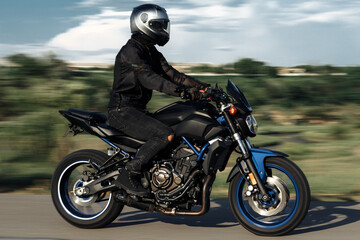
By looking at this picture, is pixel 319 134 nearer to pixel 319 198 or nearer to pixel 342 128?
pixel 342 128

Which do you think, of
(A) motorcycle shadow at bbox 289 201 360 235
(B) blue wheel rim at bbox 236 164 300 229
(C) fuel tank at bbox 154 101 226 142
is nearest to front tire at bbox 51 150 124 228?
(C) fuel tank at bbox 154 101 226 142

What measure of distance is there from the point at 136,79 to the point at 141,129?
48cm

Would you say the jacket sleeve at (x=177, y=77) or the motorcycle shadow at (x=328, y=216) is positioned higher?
the jacket sleeve at (x=177, y=77)

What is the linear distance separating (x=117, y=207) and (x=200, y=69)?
3456 cm

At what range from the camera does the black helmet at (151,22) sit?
227 inches

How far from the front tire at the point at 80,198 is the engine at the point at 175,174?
21.9 inches

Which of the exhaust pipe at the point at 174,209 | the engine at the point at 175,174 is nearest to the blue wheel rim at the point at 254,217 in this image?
the exhaust pipe at the point at 174,209

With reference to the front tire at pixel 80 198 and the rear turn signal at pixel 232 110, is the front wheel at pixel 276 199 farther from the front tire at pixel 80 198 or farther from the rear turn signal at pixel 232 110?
the front tire at pixel 80 198

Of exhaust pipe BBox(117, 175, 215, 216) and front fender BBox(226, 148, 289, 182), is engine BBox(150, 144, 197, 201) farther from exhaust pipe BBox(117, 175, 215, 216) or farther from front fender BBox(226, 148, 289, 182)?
front fender BBox(226, 148, 289, 182)

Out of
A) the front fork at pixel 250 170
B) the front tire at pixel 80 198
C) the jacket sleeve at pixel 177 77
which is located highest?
the jacket sleeve at pixel 177 77

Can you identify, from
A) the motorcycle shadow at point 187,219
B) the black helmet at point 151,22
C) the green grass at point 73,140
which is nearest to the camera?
the black helmet at point 151,22

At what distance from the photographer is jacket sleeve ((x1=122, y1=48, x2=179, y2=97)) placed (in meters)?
5.47

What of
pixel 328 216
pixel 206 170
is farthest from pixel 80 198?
Answer: pixel 328 216

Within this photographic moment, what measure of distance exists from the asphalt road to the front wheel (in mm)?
125
